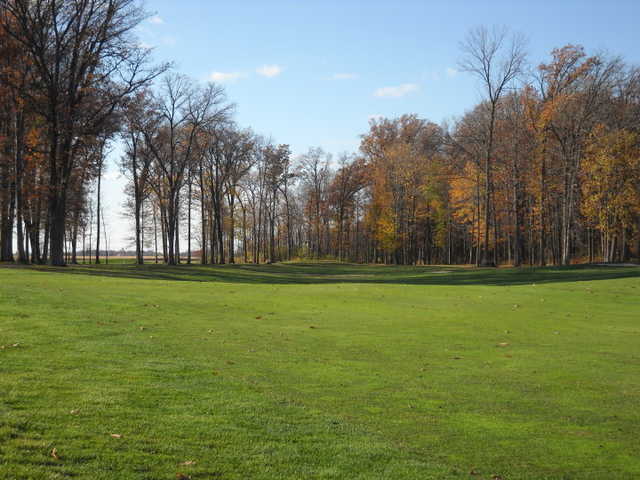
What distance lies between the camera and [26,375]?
7543mm

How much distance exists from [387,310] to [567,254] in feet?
103

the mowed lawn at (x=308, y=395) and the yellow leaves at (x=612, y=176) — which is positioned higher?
the yellow leaves at (x=612, y=176)

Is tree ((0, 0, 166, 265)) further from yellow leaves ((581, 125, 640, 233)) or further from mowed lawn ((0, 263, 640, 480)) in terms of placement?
yellow leaves ((581, 125, 640, 233))

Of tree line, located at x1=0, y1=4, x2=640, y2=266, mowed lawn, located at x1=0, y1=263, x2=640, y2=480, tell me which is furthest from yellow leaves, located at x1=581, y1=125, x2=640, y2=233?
mowed lawn, located at x1=0, y1=263, x2=640, y2=480

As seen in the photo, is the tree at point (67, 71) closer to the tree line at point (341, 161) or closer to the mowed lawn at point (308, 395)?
the tree line at point (341, 161)

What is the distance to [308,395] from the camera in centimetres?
814

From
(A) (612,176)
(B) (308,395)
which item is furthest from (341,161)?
(B) (308,395)

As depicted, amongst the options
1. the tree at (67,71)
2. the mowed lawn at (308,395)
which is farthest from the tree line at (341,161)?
the mowed lawn at (308,395)

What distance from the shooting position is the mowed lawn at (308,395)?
548 cm

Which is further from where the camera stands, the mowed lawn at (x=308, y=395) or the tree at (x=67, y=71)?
the tree at (x=67, y=71)

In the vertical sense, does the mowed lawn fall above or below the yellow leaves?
below

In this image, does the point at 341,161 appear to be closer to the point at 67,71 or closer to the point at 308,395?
the point at 67,71

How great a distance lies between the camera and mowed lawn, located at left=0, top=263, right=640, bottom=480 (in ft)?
18.0

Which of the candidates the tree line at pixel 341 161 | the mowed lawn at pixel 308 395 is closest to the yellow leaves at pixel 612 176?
the tree line at pixel 341 161
